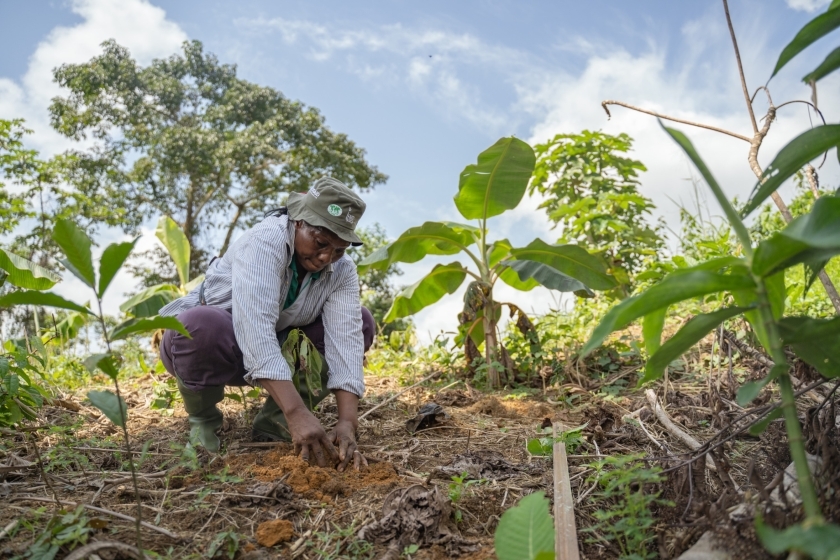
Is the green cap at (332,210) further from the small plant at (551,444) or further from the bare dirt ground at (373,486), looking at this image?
the small plant at (551,444)

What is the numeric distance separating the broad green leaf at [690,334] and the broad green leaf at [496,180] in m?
3.01

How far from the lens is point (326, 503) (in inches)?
85.7

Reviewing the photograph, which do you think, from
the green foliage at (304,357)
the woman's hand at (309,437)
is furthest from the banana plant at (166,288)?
the woman's hand at (309,437)

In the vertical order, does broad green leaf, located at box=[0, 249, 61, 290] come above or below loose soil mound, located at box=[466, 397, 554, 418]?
above

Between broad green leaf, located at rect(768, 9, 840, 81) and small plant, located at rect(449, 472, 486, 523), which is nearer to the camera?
broad green leaf, located at rect(768, 9, 840, 81)

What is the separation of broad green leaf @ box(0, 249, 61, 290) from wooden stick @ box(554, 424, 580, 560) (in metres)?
2.45

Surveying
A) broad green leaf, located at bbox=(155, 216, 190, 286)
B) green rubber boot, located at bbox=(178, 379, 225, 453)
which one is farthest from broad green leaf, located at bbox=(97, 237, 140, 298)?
broad green leaf, located at bbox=(155, 216, 190, 286)

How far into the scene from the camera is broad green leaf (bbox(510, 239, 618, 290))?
14.7 ft

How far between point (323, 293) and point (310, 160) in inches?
608

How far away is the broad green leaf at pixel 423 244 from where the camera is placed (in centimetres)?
453

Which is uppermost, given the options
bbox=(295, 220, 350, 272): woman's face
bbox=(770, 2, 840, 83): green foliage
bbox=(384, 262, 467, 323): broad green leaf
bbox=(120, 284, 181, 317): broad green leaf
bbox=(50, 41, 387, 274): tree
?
bbox=(50, 41, 387, 274): tree

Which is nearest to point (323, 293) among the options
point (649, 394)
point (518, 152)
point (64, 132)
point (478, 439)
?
point (478, 439)

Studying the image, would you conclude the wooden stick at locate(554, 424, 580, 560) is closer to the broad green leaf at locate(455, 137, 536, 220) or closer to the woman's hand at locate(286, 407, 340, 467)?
the woman's hand at locate(286, 407, 340, 467)

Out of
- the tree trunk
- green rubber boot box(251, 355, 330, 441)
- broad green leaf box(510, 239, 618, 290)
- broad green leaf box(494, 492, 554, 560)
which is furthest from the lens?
the tree trunk
